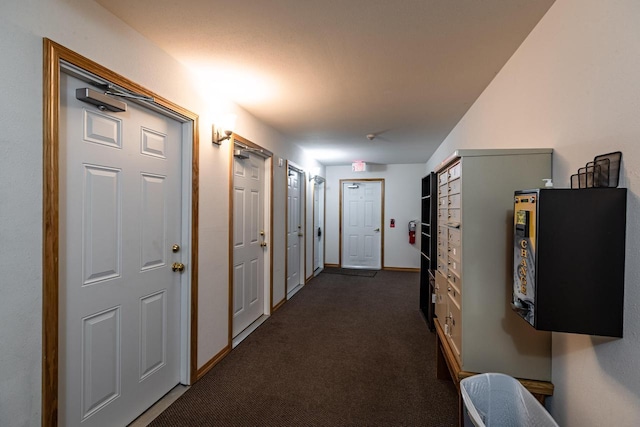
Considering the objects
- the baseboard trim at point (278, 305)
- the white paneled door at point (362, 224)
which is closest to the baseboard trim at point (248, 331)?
the baseboard trim at point (278, 305)

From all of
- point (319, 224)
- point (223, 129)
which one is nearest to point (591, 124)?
point (223, 129)

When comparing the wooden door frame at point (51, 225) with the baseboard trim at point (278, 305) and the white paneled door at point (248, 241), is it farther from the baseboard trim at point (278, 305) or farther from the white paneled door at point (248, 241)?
the baseboard trim at point (278, 305)

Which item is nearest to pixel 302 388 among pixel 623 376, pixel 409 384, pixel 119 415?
pixel 409 384

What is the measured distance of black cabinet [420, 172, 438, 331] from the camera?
10.3 ft

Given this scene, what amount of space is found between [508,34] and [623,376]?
1.72m

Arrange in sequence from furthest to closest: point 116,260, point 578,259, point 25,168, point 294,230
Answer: point 294,230
point 116,260
point 25,168
point 578,259

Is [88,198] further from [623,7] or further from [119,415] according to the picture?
[623,7]

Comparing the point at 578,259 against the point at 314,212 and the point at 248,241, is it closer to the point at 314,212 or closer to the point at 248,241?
the point at 248,241

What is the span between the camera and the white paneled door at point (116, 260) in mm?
1461

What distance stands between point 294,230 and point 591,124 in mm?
3889

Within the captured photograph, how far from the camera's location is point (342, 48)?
188cm

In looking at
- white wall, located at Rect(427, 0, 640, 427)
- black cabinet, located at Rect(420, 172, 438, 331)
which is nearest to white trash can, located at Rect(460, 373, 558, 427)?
white wall, located at Rect(427, 0, 640, 427)

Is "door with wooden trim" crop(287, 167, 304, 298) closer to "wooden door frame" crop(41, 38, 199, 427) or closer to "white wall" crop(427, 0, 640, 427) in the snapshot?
"wooden door frame" crop(41, 38, 199, 427)

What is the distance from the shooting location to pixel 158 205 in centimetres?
200
